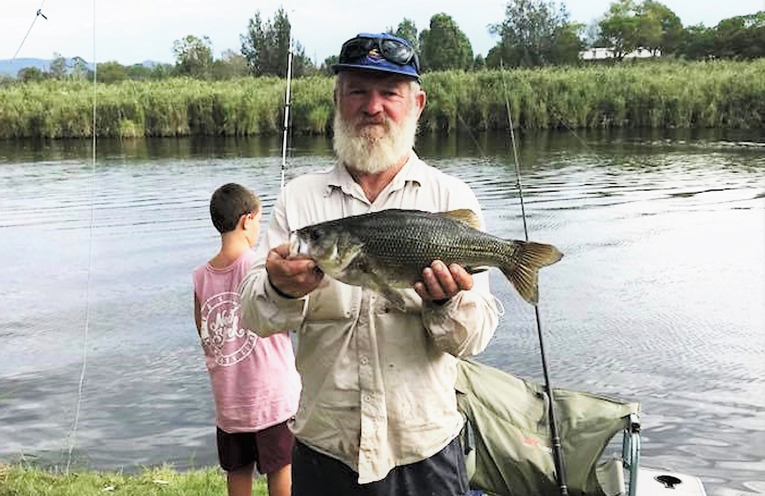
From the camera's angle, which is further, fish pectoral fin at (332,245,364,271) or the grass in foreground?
the grass in foreground

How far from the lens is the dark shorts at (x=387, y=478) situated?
266 centimetres

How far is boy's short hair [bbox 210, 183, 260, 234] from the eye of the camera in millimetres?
4211

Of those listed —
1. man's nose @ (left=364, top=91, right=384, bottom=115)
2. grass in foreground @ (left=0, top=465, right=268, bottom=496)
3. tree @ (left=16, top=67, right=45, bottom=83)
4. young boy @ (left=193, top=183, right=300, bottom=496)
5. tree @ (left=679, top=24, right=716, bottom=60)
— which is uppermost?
tree @ (left=679, top=24, right=716, bottom=60)

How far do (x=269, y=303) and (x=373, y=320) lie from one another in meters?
0.35

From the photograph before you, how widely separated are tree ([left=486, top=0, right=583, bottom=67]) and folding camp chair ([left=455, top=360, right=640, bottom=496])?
59.2 meters

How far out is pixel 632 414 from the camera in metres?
4.10

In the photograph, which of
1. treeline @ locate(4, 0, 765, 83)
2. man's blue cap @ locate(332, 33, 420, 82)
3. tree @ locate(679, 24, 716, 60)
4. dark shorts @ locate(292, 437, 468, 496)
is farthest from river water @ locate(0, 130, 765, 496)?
tree @ locate(679, 24, 716, 60)

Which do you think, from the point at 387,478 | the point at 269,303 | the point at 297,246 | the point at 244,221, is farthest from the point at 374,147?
the point at 244,221

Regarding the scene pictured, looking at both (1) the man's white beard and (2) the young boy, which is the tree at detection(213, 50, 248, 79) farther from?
(1) the man's white beard

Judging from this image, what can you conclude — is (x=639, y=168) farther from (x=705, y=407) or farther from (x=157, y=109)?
(x=157, y=109)

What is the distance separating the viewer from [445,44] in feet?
206

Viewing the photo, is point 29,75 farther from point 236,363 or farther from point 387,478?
point 387,478

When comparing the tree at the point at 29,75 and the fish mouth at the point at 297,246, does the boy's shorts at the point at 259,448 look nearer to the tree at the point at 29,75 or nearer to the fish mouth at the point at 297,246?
the fish mouth at the point at 297,246

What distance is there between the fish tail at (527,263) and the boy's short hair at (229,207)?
195 cm
